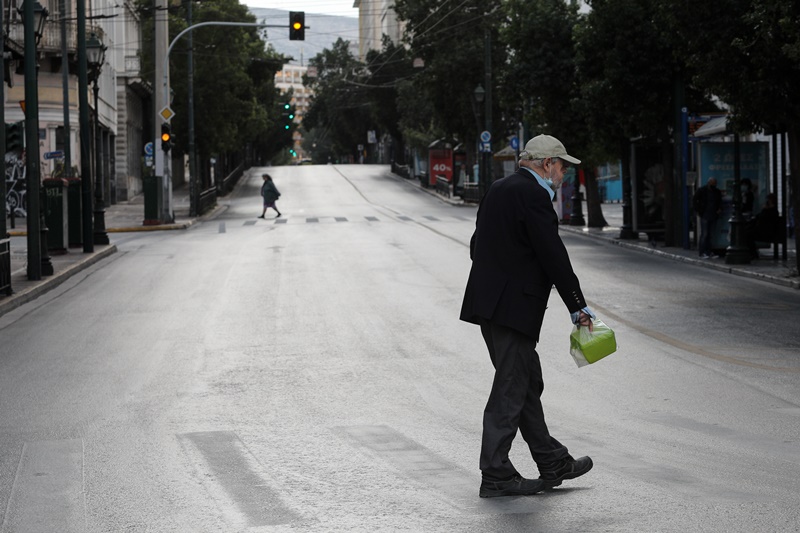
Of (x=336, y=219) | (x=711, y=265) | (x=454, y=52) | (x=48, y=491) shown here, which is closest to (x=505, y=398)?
(x=48, y=491)

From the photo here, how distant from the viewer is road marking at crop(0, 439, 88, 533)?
6.21 meters

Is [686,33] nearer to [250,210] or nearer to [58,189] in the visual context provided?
[58,189]

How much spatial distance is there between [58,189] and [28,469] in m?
20.3

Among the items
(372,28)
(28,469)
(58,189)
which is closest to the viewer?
(28,469)

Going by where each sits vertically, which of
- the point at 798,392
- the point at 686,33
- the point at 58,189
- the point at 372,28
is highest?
the point at 372,28

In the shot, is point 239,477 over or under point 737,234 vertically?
under

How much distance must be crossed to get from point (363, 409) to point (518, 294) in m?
3.13

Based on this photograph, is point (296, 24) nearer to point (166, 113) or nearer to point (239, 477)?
point (166, 113)

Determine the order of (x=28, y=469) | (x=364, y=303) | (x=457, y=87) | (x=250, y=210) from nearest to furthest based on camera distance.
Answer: (x=28, y=469) < (x=364, y=303) < (x=250, y=210) < (x=457, y=87)

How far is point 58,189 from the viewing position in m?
27.0

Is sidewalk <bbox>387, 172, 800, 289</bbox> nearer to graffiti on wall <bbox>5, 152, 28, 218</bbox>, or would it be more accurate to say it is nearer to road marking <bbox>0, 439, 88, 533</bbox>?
road marking <bbox>0, 439, 88, 533</bbox>

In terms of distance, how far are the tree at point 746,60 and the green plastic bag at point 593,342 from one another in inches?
506

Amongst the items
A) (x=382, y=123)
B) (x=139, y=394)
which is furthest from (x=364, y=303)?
(x=382, y=123)

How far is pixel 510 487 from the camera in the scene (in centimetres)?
656
